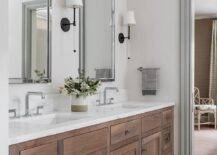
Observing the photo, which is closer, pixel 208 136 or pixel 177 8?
pixel 177 8

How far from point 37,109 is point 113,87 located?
3.62 feet

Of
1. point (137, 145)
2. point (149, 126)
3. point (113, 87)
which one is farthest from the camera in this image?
point (113, 87)

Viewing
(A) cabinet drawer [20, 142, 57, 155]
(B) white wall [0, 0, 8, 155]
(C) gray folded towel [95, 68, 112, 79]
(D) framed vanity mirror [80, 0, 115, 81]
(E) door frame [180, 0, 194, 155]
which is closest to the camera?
(B) white wall [0, 0, 8, 155]

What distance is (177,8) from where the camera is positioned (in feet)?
11.4

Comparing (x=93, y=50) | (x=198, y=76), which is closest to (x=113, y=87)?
(x=93, y=50)

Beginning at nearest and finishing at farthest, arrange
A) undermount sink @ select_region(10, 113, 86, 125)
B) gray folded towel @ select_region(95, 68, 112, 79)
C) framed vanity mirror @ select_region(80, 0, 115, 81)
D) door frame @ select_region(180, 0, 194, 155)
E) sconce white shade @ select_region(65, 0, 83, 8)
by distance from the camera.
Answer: undermount sink @ select_region(10, 113, 86, 125) < sconce white shade @ select_region(65, 0, 83, 8) < framed vanity mirror @ select_region(80, 0, 115, 81) < gray folded towel @ select_region(95, 68, 112, 79) < door frame @ select_region(180, 0, 194, 155)

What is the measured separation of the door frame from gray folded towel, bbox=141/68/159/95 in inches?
10.2

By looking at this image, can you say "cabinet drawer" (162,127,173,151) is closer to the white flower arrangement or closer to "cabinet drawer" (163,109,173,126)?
"cabinet drawer" (163,109,173,126)

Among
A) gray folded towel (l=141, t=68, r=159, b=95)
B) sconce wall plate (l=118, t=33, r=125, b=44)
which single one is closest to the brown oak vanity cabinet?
gray folded towel (l=141, t=68, r=159, b=95)

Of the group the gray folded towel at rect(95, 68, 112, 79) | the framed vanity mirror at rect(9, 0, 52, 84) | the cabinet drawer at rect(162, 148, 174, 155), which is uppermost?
the framed vanity mirror at rect(9, 0, 52, 84)

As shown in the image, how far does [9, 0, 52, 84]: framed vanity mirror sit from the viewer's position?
230 centimetres

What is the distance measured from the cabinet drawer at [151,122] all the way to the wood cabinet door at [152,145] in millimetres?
74

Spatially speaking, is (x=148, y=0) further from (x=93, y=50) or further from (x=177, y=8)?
(x=93, y=50)

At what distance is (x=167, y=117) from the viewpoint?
3.27m
